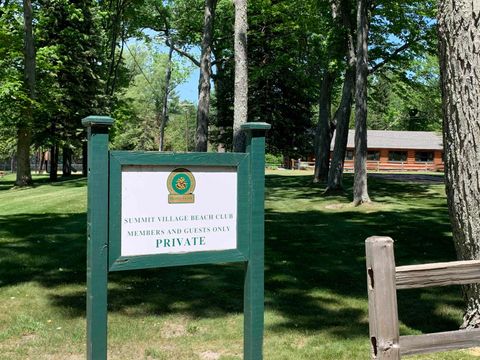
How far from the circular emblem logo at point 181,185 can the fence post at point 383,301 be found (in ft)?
5.05

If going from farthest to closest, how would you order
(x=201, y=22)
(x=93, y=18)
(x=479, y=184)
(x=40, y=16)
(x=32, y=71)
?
(x=93, y=18)
(x=201, y=22)
(x=40, y=16)
(x=32, y=71)
(x=479, y=184)

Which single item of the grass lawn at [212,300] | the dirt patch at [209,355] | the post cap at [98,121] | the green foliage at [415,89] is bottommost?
the dirt patch at [209,355]

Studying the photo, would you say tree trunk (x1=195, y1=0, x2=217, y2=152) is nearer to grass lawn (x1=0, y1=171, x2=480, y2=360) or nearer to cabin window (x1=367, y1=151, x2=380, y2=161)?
grass lawn (x1=0, y1=171, x2=480, y2=360)

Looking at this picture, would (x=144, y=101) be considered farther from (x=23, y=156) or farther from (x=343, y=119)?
(x=343, y=119)

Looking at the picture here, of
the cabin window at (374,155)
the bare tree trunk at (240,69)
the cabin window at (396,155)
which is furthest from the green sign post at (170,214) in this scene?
the cabin window at (396,155)

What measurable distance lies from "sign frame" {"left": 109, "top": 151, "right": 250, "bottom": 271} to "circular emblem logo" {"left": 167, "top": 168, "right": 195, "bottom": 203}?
7cm

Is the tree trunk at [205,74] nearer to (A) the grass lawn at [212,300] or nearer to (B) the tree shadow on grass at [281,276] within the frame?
(B) the tree shadow on grass at [281,276]

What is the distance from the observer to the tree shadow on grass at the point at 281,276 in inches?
273

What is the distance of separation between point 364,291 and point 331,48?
16.3 meters

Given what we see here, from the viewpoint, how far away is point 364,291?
8.00 meters

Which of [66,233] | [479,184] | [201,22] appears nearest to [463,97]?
[479,184]

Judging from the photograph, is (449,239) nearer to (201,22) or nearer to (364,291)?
(364,291)

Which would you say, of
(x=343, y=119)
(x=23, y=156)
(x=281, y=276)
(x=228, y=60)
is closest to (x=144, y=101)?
(x=228, y=60)

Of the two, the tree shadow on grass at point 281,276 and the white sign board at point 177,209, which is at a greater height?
the white sign board at point 177,209
